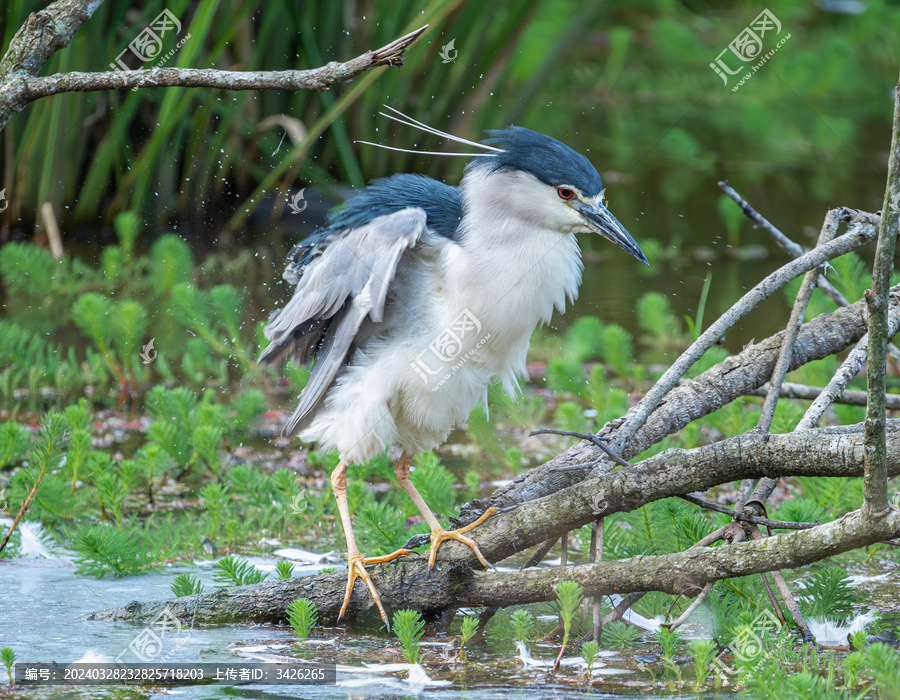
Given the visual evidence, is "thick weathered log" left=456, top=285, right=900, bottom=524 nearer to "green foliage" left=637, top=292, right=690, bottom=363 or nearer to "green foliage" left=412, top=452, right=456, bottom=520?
"green foliage" left=412, top=452, right=456, bottom=520

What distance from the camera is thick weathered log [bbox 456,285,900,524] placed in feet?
10.2

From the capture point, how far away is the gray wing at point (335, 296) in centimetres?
329

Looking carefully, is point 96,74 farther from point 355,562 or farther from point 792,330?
point 792,330

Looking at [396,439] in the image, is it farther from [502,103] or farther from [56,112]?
[502,103]

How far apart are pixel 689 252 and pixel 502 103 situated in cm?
187

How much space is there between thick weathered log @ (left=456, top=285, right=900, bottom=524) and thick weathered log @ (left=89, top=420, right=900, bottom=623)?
7.6 inches

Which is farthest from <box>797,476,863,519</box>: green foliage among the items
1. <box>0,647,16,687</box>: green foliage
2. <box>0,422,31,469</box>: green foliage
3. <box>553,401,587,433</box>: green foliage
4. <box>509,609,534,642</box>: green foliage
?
<box>0,422,31,469</box>: green foliage

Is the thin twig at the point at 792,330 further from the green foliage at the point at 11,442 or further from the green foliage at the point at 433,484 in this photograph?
the green foliage at the point at 11,442

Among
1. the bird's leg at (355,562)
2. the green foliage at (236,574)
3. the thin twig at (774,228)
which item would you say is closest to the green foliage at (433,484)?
the bird's leg at (355,562)

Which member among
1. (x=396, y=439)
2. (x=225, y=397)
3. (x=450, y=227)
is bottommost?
(x=225, y=397)

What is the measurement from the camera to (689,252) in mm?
8180

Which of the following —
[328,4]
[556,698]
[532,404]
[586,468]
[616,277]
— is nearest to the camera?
[556,698]

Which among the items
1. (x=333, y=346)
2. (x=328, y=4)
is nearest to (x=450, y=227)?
(x=333, y=346)

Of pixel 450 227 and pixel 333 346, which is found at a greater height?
pixel 450 227
